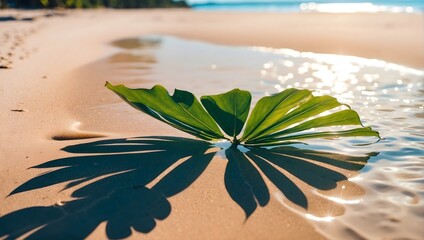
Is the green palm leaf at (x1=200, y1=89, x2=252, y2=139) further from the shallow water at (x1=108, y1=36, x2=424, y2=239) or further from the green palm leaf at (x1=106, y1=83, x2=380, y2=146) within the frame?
the shallow water at (x1=108, y1=36, x2=424, y2=239)

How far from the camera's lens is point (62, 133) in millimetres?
2186

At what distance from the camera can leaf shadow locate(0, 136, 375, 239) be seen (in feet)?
4.24

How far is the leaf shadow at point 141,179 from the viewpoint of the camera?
4.24ft

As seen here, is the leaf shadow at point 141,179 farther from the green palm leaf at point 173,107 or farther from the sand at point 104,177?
the green palm leaf at point 173,107

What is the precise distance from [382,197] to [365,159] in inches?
14.5

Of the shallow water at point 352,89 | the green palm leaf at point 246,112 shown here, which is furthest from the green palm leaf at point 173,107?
the shallow water at point 352,89

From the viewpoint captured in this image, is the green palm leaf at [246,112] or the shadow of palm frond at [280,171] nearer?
the shadow of palm frond at [280,171]

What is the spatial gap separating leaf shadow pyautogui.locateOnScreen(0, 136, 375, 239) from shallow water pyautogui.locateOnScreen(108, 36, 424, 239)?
0.49 ft

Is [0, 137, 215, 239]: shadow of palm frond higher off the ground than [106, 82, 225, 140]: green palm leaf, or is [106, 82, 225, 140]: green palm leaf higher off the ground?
[106, 82, 225, 140]: green palm leaf

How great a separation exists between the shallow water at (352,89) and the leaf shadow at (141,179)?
0.49ft

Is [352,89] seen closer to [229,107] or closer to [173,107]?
[229,107]

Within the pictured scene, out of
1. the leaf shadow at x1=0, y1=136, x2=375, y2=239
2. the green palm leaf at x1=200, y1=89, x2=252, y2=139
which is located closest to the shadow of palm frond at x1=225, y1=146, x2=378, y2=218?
the leaf shadow at x1=0, y1=136, x2=375, y2=239

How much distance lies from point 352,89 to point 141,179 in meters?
2.52

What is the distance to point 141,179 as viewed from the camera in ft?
5.21
